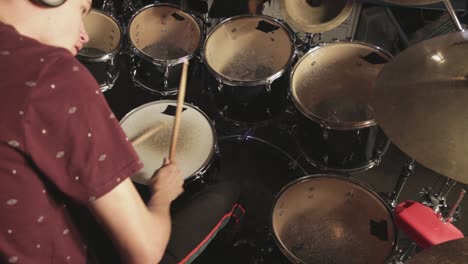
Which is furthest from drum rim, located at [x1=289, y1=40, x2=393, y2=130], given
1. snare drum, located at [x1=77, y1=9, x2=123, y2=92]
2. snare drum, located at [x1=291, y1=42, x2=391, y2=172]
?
snare drum, located at [x1=77, y1=9, x2=123, y2=92]

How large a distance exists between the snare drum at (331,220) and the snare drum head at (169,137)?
355mm

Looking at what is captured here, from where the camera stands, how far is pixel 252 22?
2.12m

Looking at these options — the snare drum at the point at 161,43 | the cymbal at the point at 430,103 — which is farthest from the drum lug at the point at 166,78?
the cymbal at the point at 430,103

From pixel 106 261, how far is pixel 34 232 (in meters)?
0.37

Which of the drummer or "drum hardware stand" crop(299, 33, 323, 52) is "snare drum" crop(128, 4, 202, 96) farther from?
the drummer

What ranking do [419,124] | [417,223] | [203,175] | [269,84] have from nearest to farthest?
[419,124] → [417,223] → [203,175] → [269,84]

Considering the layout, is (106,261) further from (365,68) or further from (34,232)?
(365,68)

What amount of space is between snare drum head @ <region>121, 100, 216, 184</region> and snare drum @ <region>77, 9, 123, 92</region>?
400 millimetres

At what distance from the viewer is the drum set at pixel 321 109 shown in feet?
3.75

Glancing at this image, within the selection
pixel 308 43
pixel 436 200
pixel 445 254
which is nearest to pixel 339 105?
pixel 308 43

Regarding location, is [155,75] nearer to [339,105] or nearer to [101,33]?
[101,33]

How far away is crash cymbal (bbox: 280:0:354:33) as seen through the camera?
2.02m

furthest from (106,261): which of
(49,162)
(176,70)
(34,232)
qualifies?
(176,70)

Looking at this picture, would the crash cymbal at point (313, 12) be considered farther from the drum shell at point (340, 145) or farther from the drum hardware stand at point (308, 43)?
the drum shell at point (340, 145)
